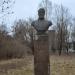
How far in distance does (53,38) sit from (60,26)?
3503 mm

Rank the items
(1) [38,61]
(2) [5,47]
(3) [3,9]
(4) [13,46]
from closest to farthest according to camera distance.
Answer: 1. (1) [38,61]
2. (3) [3,9]
3. (2) [5,47]
4. (4) [13,46]

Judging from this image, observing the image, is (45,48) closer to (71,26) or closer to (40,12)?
(40,12)

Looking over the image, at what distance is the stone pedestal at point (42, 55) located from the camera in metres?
10.4

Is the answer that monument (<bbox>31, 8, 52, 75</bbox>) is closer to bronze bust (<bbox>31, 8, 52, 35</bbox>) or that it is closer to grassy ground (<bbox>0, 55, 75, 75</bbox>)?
bronze bust (<bbox>31, 8, 52, 35</bbox>)

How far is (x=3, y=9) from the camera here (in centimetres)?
1527

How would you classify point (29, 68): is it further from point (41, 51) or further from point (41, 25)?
point (41, 25)

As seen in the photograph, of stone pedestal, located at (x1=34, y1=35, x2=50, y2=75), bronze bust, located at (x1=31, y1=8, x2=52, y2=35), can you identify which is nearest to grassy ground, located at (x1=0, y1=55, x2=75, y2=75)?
stone pedestal, located at (x1=34, y1=35, x2=50, y2=75)

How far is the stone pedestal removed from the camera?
1038 centimetres

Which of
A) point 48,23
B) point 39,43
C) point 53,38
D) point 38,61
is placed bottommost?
point 53,38

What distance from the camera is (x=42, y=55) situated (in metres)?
10.4

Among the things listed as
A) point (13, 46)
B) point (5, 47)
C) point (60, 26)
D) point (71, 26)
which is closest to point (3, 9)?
point (5, 47)

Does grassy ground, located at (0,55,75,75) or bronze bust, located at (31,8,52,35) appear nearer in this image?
bronze bust, located at (31,8,52,35)

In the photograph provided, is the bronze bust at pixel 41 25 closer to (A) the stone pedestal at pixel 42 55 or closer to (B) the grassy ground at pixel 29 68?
(A) the stone pedestal at pixel 42 55

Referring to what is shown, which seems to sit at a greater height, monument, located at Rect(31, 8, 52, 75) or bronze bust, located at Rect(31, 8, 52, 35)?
bronze bust, located at Rect(31, 8, 52, 35)
